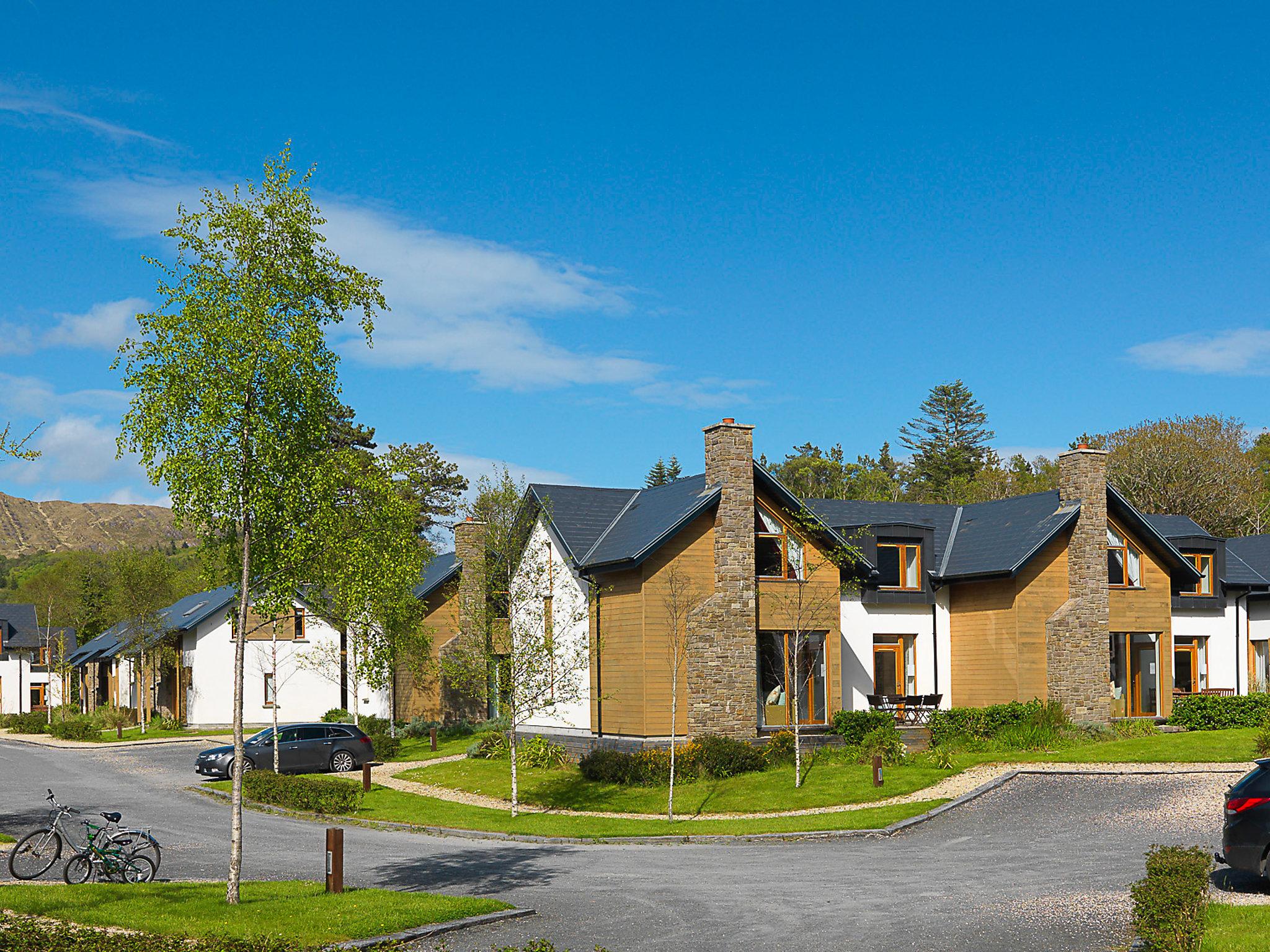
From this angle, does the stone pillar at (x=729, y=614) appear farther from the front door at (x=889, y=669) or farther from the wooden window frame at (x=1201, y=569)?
the wooden window frame at (x=1201, y=569)

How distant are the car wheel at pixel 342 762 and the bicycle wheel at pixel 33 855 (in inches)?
727

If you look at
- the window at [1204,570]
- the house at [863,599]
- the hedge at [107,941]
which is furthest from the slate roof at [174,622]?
the window at [1204,570]

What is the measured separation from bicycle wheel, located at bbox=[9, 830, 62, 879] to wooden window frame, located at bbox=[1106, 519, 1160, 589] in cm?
3061

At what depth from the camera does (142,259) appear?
15453 mm

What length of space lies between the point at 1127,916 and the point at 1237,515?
186 ft

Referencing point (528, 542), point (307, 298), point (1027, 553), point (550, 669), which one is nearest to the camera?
point (307, 298)

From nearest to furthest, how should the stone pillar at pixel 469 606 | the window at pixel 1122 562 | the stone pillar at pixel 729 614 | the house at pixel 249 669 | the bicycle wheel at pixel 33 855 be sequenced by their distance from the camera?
the bicycle wheel at pixel 33 855
the stone pillar at pixel 469 606
the stone pillar at pixel 729 614
the window at pixel 1122 562
the house at pixel 249 669

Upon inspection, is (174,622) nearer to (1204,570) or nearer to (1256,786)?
(1204,570)

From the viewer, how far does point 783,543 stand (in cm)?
3356

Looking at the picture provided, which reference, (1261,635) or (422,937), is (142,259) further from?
(1261,635)

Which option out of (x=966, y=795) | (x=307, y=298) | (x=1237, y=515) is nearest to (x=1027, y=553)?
(x=966, y=795)

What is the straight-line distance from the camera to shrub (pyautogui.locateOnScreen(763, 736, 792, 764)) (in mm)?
30484

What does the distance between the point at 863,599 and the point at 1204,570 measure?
13576 millimetres

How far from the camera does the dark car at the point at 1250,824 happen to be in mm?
14664
